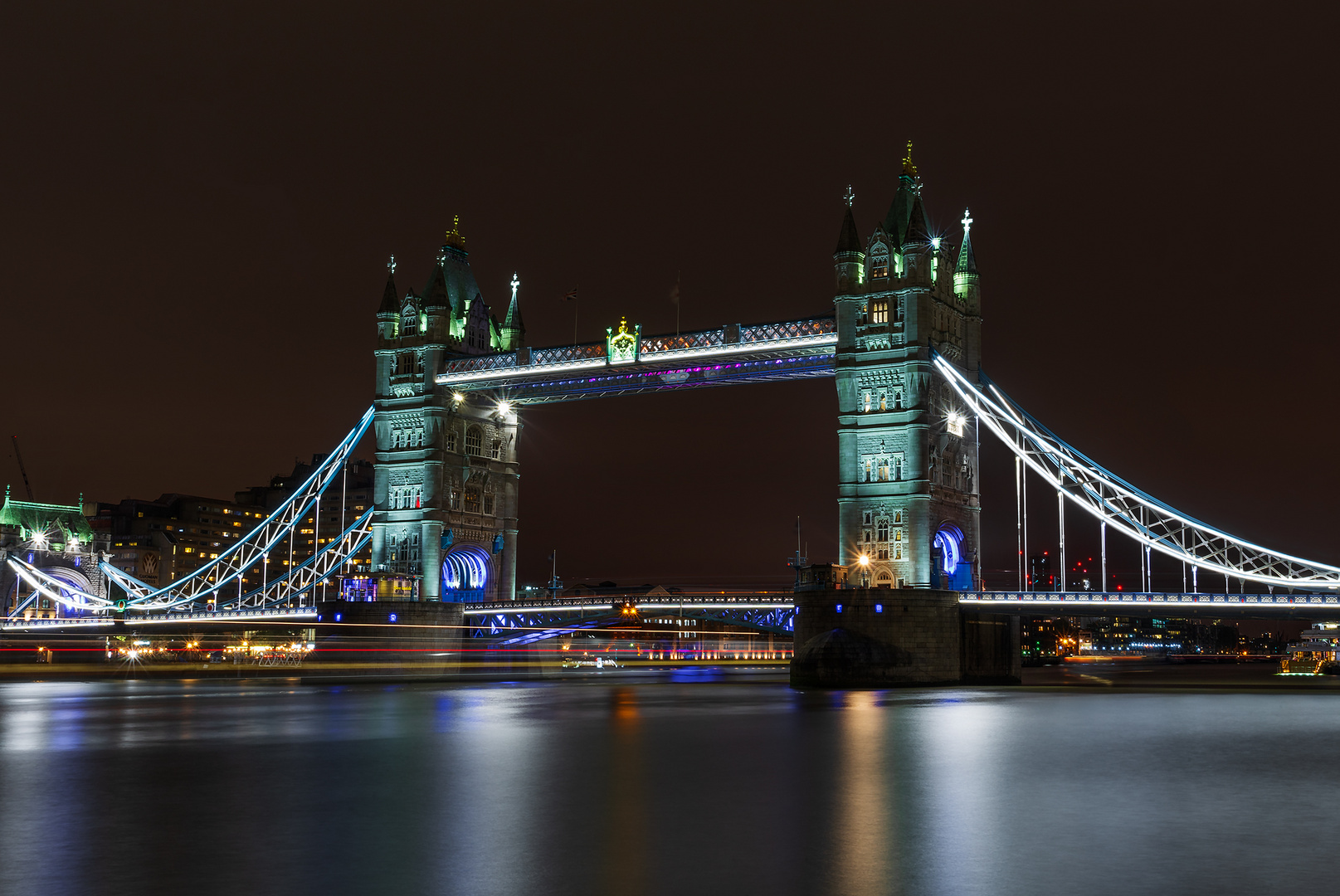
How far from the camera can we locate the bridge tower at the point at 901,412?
186 feet

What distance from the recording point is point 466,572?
74250mm

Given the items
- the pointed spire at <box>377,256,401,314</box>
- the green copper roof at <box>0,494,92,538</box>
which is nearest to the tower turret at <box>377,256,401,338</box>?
the pointed spire at <box>377,256,401,314</box>

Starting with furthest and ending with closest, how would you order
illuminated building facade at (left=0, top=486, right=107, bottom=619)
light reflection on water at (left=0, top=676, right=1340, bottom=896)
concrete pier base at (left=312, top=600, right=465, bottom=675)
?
illuminated building facade at (left=0, top=486, right=107, bottom=619) < concrete pier base at (left=312, top=600, right=465, bottom=675) < light reflection on water at (left=0, top=676, right=1340, bottom=896)

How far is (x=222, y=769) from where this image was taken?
69.5 feet

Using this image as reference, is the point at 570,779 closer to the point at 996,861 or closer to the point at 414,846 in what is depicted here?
the point at 414,846

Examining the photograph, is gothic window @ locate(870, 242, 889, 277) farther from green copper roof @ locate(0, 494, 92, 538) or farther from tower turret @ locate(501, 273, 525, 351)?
green copper roof @ locate(0, 494, 92, 538)

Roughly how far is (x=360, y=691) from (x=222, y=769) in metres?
33.3

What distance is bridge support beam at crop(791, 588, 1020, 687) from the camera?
5247 cm

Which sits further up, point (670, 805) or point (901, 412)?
point (901, 412)

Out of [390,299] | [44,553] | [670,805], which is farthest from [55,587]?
[670,805]

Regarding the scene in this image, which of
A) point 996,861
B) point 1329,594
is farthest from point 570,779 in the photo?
point 1329,594

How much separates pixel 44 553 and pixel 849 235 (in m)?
77.5

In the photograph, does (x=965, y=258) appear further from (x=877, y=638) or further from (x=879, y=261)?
(x=877, y=638)

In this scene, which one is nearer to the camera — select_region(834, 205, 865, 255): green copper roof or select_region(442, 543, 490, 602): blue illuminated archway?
select_region(834, 205, 865, 255): green copper roof
